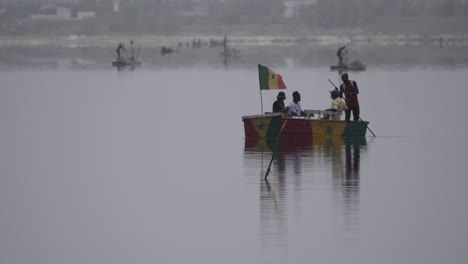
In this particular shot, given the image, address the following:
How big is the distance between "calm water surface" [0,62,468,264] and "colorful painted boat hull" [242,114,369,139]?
361mm

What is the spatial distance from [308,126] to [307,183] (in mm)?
7092

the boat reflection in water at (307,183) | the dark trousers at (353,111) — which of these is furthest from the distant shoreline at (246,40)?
the boat reflection in water at (307,183)

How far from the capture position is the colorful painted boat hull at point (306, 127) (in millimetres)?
33781

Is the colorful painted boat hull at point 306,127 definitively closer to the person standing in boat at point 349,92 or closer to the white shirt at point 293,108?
the white shirt at point 293,108

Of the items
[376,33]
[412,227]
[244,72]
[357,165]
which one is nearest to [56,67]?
[244,72]

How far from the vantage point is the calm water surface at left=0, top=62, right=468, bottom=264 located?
2114 cm

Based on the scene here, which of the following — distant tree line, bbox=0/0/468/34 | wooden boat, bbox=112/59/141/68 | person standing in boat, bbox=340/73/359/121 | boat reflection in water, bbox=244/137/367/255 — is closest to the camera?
boat reflection in water, bbox=244/137/367/255

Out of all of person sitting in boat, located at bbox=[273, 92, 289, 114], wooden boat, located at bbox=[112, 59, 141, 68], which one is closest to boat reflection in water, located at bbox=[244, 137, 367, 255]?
person sitting in boat, located at bbox=[273, 92, 289, 114]

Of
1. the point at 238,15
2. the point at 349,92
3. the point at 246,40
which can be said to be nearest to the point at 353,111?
the point at 349,92

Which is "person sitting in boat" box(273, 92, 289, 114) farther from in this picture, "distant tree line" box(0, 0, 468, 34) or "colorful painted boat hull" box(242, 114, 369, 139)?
"distant tree line" box(0, 0, 468, 34)

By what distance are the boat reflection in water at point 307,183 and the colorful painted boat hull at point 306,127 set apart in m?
0.14

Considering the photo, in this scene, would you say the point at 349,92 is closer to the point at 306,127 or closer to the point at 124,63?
the point at 306,127

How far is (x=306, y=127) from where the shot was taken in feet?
111

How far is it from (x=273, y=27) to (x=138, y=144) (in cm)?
11710
